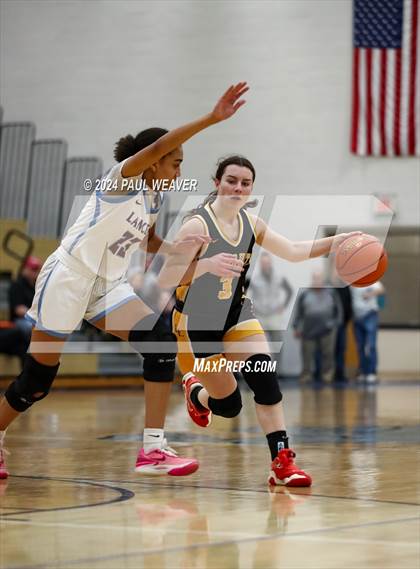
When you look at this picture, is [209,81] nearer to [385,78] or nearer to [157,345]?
[385,78]

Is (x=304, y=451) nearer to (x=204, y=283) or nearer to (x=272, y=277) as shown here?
(x=204, y=283)

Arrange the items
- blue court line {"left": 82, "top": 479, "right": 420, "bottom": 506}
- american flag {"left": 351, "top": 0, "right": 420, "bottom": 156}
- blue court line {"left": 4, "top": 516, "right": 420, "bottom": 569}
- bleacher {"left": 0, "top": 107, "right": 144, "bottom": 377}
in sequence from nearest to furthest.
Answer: blue court line {"left": 4, "top": 516, "right": 420, "bottom": 569} < blue court line {"left": 82, "top": 479, "right": 420, "bottom": 506} < american flag {"left": 351, "top": 0, "right": 420, "bottom": 156} < bleacher {"left": 0, "top": 107, "right": 144, "bottom": 377}

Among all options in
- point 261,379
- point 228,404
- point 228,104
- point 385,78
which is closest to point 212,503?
point 261,379

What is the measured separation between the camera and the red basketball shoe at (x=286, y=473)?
477 cm

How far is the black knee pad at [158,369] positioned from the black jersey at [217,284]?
277 mm

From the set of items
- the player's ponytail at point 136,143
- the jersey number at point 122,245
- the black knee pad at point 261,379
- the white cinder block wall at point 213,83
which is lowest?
the black knee pad at point 261,379

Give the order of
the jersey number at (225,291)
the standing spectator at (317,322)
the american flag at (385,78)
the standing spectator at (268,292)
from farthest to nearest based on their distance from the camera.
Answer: the american flag at (385,78) < the standing spectator at (317,322) < the standing spectator at (268,292) < the jersey number at (225,291)

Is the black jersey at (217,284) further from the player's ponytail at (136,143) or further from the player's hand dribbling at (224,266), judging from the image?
the player's ponytail at (136,143)

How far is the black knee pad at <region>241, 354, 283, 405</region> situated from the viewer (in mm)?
4965

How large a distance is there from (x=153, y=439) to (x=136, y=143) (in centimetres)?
133

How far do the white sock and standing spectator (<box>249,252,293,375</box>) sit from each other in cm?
1013

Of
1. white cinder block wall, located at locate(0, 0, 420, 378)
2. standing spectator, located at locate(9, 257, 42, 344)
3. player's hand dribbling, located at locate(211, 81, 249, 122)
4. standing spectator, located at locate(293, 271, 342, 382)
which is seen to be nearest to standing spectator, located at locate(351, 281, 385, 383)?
standing spectator, located at locate(293, 271, 342, 382)

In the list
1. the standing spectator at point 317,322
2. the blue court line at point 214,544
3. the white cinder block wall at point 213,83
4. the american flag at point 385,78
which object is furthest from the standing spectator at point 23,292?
the blue court line at point 214,544

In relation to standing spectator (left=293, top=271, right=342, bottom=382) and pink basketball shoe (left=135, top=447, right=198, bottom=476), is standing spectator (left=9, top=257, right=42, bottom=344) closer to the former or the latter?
standing spectator (left=293, top=271, right=342, bottom=382)
